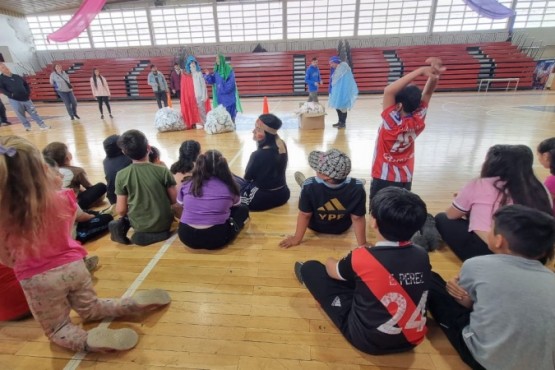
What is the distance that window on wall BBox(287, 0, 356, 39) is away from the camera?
13.2 m

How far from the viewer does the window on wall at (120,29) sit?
556 inches

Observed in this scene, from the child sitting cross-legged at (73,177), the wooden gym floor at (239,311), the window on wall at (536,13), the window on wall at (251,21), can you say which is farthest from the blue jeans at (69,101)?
the window on wall at (536,13)

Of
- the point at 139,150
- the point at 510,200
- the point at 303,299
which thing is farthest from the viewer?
the point at 139,150

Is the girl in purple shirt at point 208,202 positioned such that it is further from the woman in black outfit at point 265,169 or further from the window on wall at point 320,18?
the window on wall at point 320,18

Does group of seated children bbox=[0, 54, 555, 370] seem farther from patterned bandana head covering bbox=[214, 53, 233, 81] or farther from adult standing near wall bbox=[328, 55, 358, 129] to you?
patterned bandana head covering bbox=[214, 53, 233, 81]

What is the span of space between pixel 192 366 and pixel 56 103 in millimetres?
15186

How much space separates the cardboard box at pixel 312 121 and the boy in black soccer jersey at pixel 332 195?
402cm

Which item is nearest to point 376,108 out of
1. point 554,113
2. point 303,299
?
point 554,113

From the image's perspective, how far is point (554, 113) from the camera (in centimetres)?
683

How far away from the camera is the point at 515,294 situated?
99 cm

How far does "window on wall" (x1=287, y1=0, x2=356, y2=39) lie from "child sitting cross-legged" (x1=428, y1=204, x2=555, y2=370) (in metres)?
14.7

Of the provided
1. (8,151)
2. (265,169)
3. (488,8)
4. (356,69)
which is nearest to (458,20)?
(356,69)

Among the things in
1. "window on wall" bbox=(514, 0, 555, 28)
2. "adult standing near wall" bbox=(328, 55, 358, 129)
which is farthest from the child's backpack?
"window on wall" bbox=(514, 0, 555, 28)

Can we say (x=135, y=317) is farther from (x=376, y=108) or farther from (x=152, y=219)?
(x=376, y=108)
